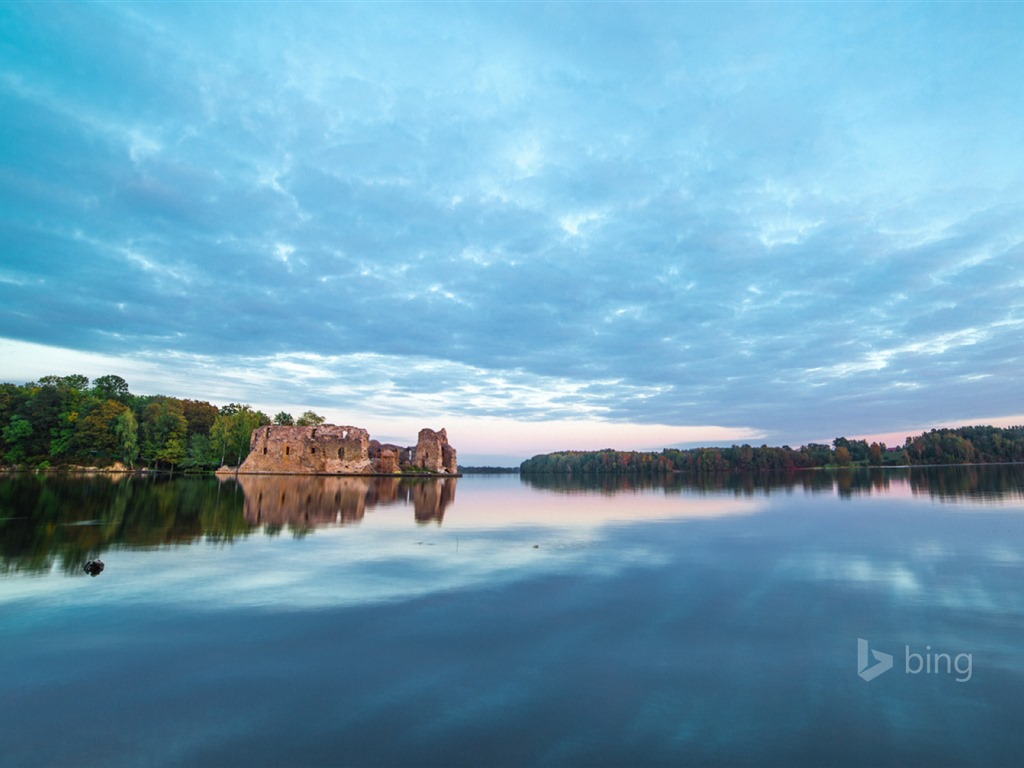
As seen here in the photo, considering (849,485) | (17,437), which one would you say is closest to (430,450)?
(17,437)

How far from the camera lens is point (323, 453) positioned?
75.4m

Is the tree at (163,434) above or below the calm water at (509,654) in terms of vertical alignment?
above

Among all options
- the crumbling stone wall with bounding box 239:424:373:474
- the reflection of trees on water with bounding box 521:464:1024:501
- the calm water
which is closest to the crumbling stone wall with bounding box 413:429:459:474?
the crumbling stone wall with bounding box 239:424:373:474

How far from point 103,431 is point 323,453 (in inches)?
1119

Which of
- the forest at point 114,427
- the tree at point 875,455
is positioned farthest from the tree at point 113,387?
the tree at point 875,455

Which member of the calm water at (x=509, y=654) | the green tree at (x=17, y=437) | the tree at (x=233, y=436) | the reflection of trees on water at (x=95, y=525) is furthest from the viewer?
the tree at (x=233, y=436)

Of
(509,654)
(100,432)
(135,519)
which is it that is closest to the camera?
(509,654)

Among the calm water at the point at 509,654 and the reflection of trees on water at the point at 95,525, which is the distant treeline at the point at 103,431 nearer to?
the reflection of trees on water at the point at 95,525

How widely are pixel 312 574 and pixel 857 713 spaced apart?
10.3 meters

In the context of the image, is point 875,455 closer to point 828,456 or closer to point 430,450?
point 828,456

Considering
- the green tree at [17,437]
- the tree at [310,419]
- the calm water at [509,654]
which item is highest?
the tree at [310,419]

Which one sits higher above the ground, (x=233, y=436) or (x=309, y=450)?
(x=233, y=436)

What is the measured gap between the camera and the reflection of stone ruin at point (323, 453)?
7206cm

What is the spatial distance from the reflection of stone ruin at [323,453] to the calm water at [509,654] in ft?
197
